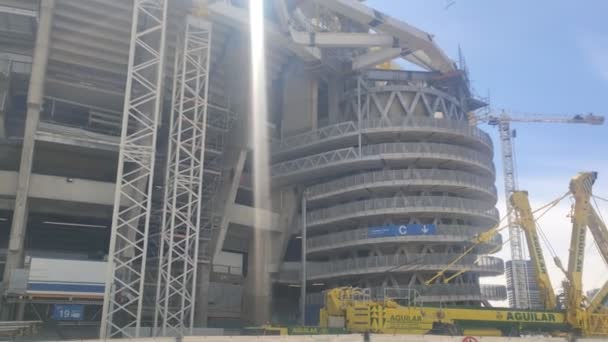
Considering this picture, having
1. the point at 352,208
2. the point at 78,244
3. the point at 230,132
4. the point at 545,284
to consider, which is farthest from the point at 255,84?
the point at 545,284

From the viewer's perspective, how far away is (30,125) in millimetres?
38250

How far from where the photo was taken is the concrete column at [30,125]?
36.6 m

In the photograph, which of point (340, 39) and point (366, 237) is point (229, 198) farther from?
point (340, 39)

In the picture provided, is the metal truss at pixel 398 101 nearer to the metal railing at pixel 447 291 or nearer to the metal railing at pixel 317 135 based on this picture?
the metal railing at pixel 317 135

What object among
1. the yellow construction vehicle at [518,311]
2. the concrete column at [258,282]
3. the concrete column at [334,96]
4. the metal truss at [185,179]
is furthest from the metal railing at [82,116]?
the yellow construction vehicle at [518,311]

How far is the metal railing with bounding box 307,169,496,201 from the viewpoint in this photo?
48938mm

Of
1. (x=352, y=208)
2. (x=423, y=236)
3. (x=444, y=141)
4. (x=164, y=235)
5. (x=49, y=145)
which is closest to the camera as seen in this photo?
(x=164, y=235)

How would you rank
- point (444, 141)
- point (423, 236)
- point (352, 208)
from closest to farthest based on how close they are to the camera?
1. point (423, 236)
2. point (352, 208)
3. point (444, 141)

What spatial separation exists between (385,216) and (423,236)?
417 centimetres

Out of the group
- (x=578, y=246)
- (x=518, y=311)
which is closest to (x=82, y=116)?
(x=518, y=311)

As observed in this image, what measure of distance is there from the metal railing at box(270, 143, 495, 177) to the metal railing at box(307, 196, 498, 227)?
403cm

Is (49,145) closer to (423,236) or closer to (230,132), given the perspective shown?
(230,132)

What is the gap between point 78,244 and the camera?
51.5m

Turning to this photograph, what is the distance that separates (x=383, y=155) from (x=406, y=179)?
3.11m
